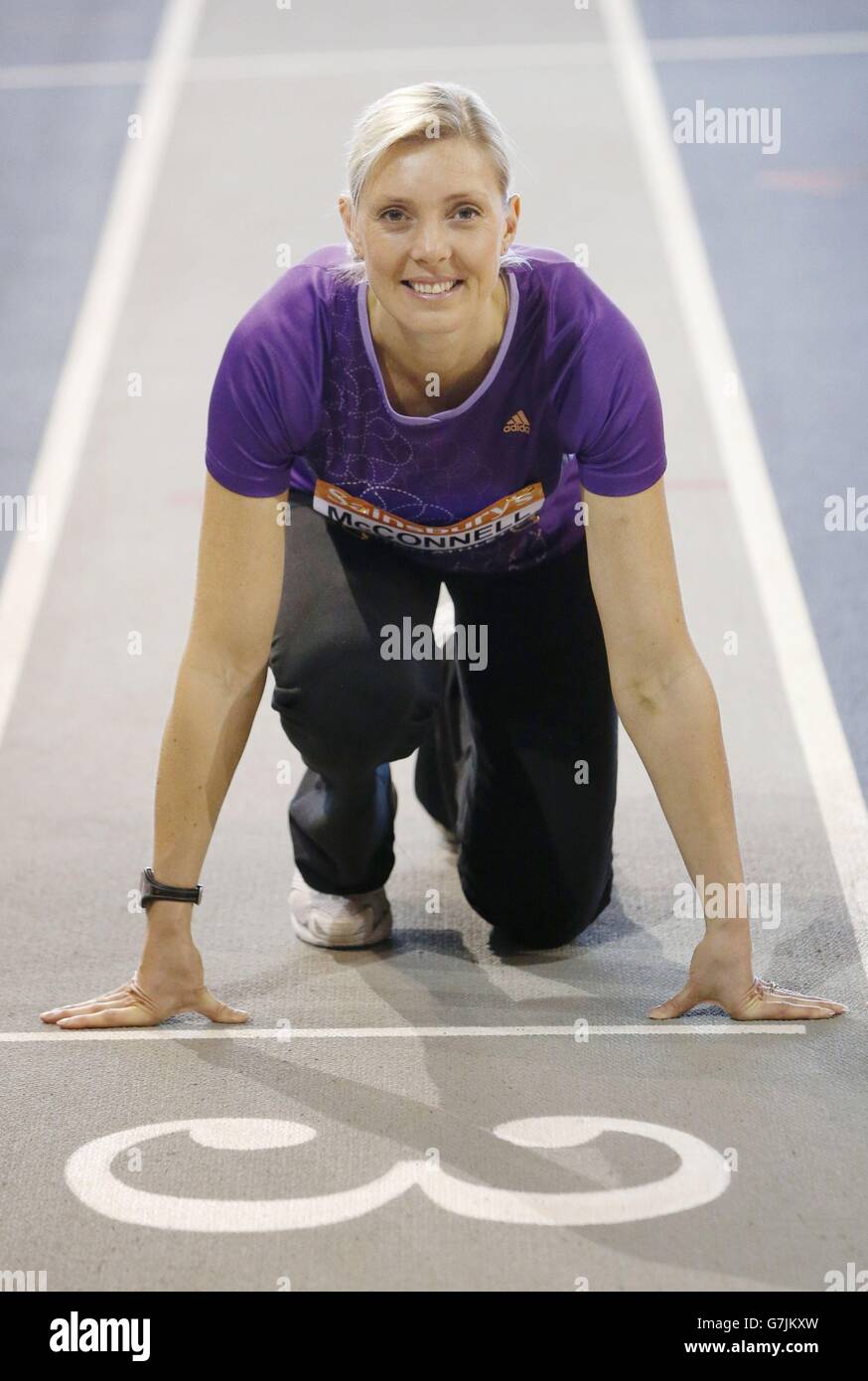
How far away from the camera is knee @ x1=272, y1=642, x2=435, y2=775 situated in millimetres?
3008

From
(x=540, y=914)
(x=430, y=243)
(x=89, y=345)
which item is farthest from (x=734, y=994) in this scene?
(x=89, y=345)

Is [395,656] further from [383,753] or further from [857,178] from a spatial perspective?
[857,178]

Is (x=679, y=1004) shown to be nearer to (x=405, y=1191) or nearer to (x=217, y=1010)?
(x=405, y=1191)

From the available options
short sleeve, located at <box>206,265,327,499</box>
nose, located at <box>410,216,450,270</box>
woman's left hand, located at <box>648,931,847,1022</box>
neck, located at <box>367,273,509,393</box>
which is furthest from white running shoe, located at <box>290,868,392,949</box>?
nose, located at <box>410,216,450,270</box>

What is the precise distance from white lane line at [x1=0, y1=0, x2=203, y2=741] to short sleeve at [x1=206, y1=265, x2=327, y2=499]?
1.63 m

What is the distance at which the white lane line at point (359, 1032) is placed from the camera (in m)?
2.92

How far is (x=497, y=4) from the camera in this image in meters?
11.0

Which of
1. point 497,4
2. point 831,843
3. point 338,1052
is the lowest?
point 338,1052

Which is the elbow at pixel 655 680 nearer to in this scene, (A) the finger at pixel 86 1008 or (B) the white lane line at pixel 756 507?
(B) the white lane line at pixel 756 507

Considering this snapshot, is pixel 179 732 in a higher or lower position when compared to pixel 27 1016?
higher

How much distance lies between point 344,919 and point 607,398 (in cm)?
112

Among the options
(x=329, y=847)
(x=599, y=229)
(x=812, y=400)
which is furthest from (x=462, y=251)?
(x=599, y=229)

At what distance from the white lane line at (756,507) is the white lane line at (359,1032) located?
40cm

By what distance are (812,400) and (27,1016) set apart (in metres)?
4.05
